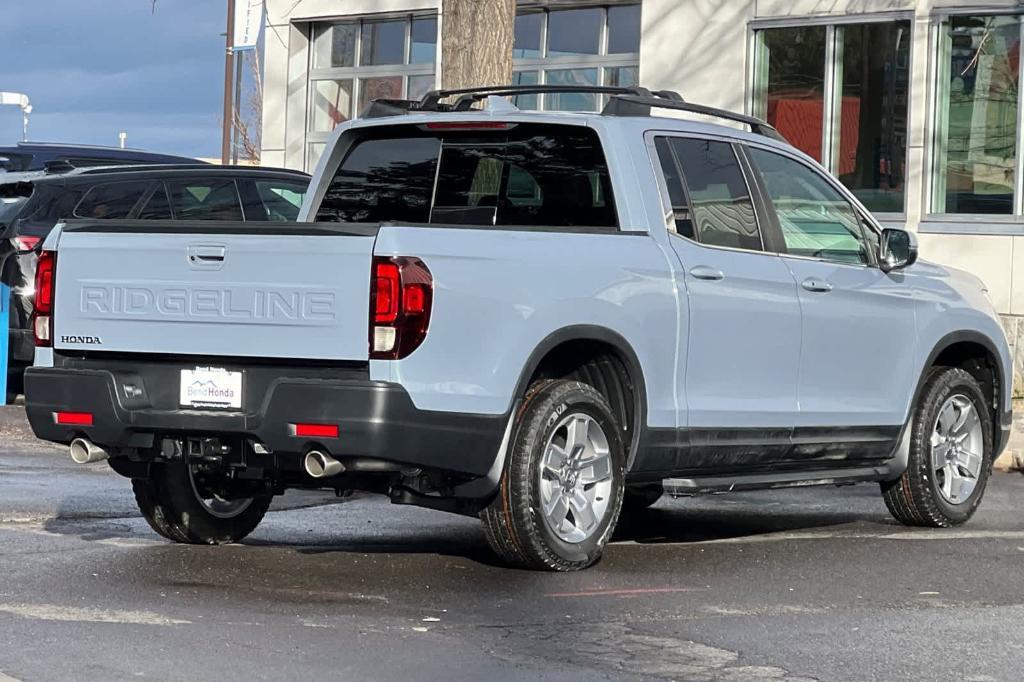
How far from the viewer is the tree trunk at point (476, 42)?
1401 cm

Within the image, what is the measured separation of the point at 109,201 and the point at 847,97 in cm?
831

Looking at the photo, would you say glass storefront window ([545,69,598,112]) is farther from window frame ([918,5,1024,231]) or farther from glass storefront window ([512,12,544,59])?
window frame ([918,5,1024,231])

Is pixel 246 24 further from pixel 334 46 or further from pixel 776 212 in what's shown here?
pixel 776 212

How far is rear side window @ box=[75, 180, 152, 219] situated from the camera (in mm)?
14242

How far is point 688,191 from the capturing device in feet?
27.6

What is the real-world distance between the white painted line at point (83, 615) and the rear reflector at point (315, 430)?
0.90m

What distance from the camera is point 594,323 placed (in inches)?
301

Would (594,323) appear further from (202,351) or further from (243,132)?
(243,132)

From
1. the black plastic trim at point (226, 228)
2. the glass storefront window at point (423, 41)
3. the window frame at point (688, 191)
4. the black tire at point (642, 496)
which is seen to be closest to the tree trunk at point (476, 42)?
the black tire at point (642, 496)

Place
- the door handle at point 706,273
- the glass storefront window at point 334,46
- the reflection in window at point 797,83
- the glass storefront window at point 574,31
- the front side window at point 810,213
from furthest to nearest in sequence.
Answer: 1. the glass storefront window at point 334,46
2. the glass storefront window at point 574,31
3. the reflection in window at point 797,83
4. the front side window at point 810,213
5. the door handle at point 706,273

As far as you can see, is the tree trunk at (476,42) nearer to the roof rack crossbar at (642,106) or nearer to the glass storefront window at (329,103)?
the roof rack crossbar at (642,106)

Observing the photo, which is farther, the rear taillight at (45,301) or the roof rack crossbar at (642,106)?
the roof rack crossbar at (642,106)

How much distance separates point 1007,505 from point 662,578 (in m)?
3.87

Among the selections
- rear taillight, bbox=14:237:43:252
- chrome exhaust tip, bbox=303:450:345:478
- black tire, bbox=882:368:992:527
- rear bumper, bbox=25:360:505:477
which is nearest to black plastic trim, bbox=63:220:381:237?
rear bumper, bbox=25:360:505:477
